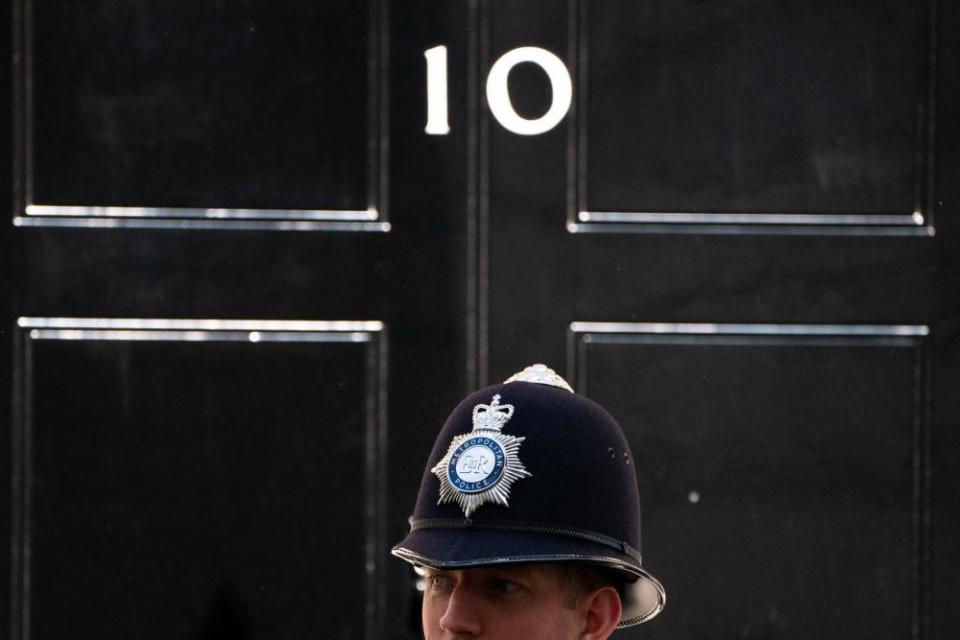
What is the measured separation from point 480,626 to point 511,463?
8.4 inches

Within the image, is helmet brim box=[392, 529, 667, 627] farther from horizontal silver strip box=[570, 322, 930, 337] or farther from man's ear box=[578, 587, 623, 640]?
horizontal silver strip box=[570, 322, 930, 337]

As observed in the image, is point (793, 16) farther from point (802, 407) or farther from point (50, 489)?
point (50, 489)

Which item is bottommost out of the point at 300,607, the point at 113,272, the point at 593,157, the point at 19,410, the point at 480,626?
the point at 300,607

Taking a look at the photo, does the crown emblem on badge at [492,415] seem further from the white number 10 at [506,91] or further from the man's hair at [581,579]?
the white number 10 at [506,91]

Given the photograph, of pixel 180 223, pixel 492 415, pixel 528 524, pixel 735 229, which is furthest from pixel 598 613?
pixel 180 223

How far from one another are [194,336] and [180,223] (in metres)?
0.23

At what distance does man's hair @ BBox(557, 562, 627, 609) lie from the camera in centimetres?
213

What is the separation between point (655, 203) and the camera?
133 inches

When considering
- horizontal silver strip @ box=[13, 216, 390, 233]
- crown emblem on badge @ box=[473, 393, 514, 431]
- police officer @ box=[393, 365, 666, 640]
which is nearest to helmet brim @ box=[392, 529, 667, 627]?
police officer @ box=[393, 365, 666, 640]

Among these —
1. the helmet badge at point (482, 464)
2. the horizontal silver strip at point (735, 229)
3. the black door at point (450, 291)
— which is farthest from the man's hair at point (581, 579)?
the horizontal silver strip at point (735, 229)

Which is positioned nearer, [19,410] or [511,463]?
[511,463]

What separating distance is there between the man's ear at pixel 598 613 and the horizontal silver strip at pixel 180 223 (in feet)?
4.55

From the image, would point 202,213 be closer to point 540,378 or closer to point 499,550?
point 540,378

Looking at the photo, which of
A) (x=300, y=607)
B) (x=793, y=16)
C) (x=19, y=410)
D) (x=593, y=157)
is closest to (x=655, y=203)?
(x=593, y=157)
